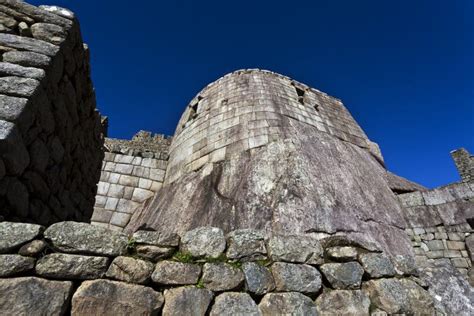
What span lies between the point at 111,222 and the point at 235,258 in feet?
18.2

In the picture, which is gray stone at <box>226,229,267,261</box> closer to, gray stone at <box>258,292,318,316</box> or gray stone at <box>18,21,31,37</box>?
gray stone at <box>258,292,318,316</box>

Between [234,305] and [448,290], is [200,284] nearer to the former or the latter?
[234,305]

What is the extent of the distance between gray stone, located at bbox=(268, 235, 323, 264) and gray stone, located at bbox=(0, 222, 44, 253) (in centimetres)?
151

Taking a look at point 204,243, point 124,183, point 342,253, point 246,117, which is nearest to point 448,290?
point 342,253

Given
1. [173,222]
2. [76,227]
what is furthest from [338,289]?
[173,222]

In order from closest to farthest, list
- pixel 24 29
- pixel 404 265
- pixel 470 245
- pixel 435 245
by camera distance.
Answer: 1. pixel 404 265
2. pixel 24 29
3. pixel 470 245
4. pixel 435 245

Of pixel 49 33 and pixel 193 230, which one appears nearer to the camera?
pixel 193 230

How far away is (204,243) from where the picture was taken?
1835 mm

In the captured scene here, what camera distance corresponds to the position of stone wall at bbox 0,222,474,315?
4.75 feet

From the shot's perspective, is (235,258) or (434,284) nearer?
(235,258)

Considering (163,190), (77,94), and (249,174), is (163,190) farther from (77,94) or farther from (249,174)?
(77,94)

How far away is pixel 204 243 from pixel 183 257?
0.55 ft

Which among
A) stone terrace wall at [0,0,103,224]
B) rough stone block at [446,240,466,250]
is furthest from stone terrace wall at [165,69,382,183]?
stone terrace wall at [0,0,103,224]

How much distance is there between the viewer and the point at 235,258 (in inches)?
71.9
